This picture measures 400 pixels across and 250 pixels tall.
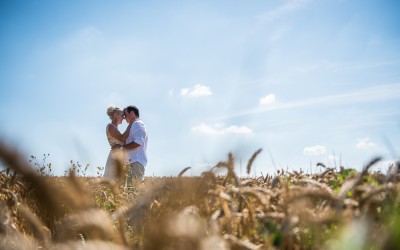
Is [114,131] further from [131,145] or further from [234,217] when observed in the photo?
[234,217]

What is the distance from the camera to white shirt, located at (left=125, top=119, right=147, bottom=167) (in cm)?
960

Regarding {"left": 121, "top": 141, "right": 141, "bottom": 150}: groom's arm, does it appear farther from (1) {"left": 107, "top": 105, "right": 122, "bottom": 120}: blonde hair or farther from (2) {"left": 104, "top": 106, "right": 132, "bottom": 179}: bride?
(1) {"left": 107, "top": 105, "right": 122, "bottom": 120}: blonde hair

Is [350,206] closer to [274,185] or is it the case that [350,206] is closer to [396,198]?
[396,198]

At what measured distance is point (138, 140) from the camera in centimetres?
954

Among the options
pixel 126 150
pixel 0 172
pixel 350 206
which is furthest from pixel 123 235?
pixel 126 150

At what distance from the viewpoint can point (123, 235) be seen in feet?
5.55

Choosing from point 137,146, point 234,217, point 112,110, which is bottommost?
point 234,217

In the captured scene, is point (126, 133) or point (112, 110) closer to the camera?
point (126, 133)

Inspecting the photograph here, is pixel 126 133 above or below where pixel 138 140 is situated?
above

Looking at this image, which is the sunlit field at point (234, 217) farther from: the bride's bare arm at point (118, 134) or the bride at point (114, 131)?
the bride's bare arm at point (118, 134)

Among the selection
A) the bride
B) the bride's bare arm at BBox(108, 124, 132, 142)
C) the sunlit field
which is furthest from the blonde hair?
the sunlit field

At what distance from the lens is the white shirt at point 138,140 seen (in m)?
9.60

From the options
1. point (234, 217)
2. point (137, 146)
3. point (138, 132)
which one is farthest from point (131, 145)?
point (234, 217)

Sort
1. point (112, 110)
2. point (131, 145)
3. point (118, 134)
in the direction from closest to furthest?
point (131, 145) → point (118, 134) → point (112, 110)
